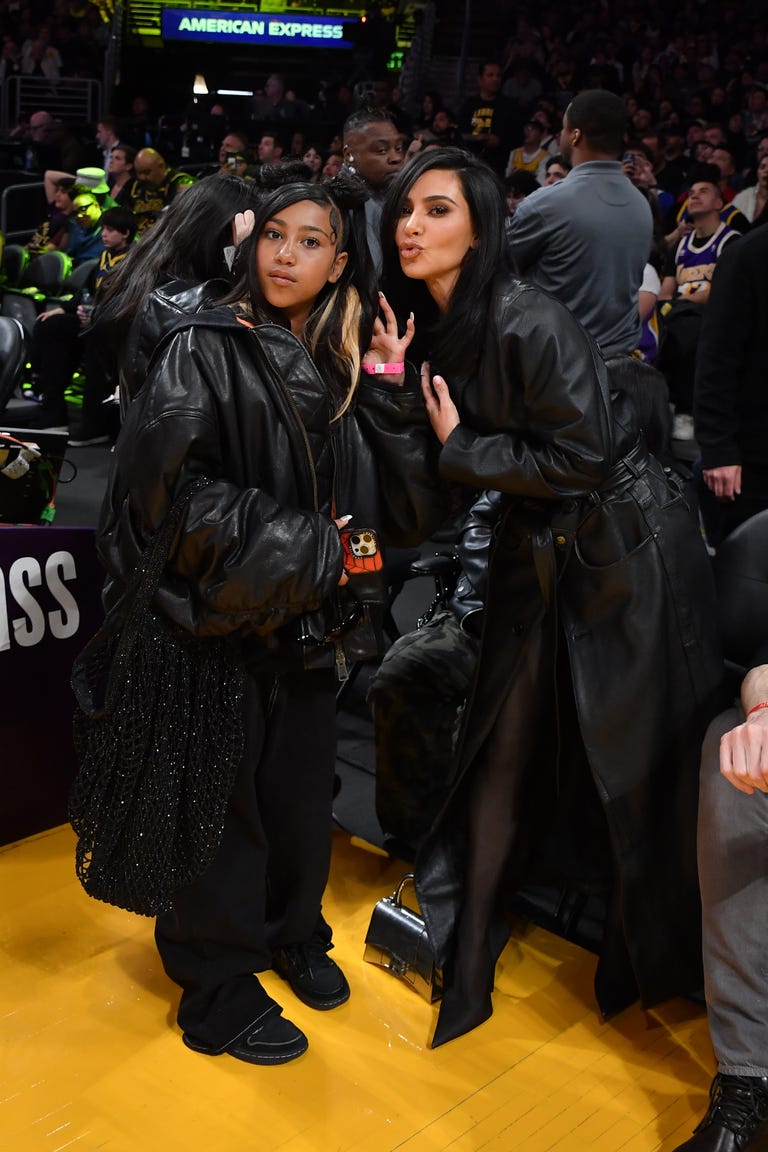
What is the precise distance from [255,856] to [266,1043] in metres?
0.38

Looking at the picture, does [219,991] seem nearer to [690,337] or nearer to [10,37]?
[690,337]

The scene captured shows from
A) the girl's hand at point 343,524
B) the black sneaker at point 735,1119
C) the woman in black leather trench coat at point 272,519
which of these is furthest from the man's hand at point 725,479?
the black sneaker at point 735,1119

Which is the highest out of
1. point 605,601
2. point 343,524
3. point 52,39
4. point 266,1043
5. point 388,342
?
point 52,39

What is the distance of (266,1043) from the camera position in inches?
95.5

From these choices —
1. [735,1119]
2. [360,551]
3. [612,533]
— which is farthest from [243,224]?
[735,1119]

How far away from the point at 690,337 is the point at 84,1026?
4.35 metres

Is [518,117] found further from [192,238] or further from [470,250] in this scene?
[470,250]

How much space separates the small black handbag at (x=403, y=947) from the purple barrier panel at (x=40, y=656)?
100 centimetres

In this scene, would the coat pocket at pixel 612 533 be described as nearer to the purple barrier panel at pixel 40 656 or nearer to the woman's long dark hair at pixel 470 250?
the woman's long dark hair at pixel 470 250

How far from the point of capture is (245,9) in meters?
19.5

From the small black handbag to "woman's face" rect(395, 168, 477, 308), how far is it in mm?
1435

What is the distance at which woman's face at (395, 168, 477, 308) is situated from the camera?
2316 millimetres

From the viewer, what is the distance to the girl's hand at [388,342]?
7.84 ft

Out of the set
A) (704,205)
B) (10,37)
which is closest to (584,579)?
(704,205)
